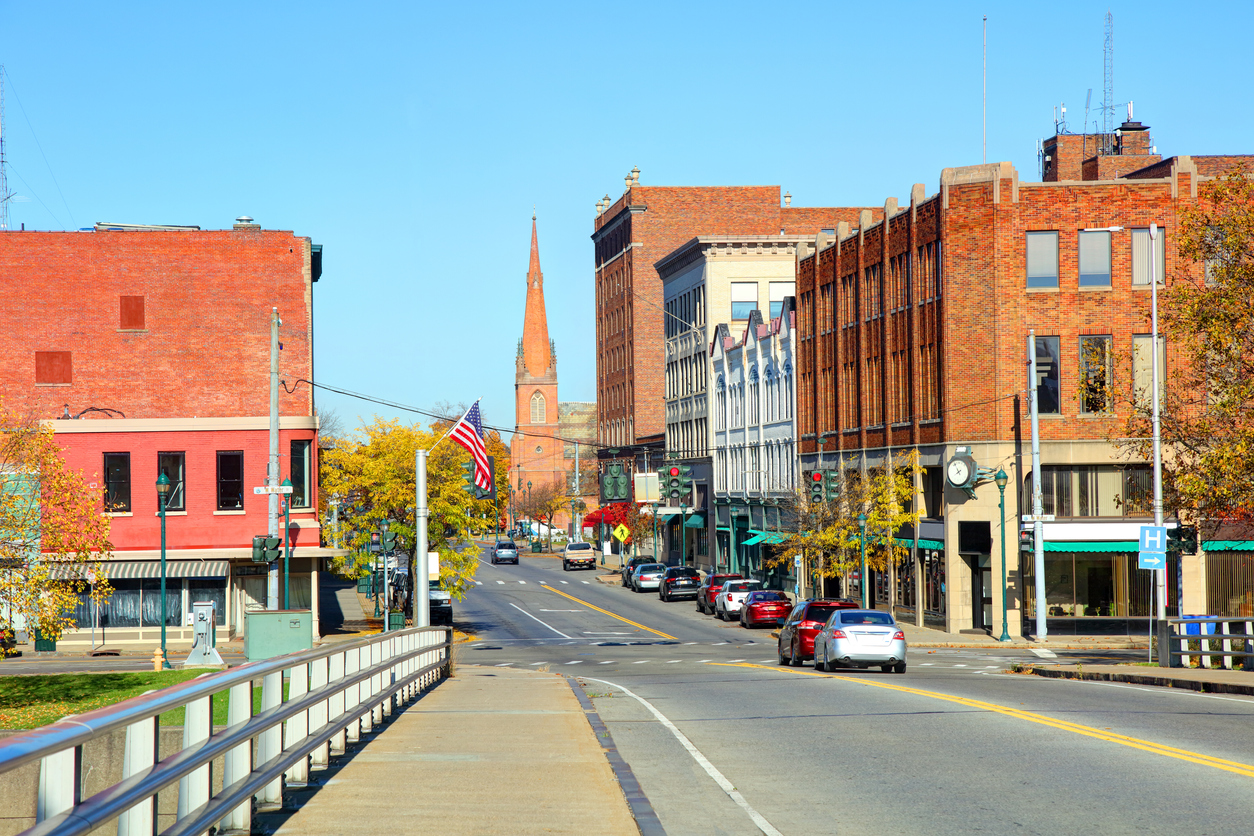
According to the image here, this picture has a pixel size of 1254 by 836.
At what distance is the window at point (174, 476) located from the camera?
4338 centimetres

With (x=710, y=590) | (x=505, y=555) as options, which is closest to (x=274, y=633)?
(x=710, y=590)

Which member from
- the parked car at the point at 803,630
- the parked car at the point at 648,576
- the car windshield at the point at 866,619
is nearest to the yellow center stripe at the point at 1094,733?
the car windshield at the point at 866,619

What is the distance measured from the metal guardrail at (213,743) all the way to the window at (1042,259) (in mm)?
34987

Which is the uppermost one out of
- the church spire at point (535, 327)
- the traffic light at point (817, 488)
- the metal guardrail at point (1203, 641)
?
the church spire at point (535, 327)

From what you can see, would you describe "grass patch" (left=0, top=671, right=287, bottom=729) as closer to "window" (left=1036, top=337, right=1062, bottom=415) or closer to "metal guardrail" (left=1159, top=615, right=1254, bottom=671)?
"metal guardrail" (left=1159, top=615, right=1254, bottom=671)

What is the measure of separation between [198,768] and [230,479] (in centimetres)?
3840

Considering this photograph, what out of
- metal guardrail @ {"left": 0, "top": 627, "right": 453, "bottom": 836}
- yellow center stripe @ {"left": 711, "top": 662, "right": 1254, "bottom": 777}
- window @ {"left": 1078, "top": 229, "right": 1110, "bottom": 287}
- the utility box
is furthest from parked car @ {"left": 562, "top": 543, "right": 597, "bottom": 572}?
metal guardrail @ {"left": 0, "top": 627, "right": 453, "bottom": 836}

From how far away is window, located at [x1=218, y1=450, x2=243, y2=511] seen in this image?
144 feet

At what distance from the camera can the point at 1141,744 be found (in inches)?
559

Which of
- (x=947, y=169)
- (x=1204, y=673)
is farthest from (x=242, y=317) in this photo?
(x=1204, y=673)

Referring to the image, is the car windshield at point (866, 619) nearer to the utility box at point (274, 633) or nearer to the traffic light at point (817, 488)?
the traffic light at point (817, 488)

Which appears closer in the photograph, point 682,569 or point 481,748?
point 481,748

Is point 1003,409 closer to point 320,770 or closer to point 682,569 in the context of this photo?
point 682,569

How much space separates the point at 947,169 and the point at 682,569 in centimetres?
2763
